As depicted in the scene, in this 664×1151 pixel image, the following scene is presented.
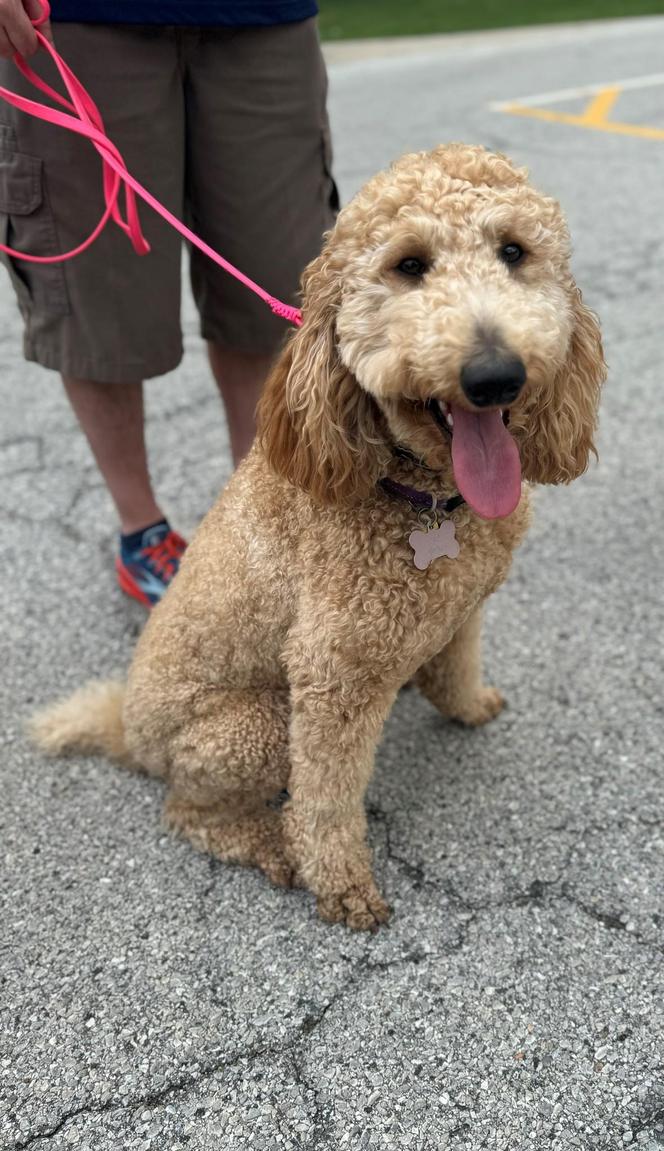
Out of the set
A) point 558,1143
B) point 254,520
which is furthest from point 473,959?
point 254,520

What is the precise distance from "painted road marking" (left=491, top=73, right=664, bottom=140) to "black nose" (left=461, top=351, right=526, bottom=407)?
6139 millimetres

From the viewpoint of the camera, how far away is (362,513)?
1.66 metres

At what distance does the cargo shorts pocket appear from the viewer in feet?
6.40

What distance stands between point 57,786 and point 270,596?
2.74 ft

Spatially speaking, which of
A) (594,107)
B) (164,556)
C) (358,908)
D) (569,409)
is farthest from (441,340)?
(594,107)

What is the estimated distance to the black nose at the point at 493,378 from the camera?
1.28 m

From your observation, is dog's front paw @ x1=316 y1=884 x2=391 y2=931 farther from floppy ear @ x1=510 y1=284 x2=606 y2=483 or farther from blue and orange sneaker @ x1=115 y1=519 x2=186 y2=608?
blue and orange sneaker @ x1=115 y1=519 x2=186 y2=608

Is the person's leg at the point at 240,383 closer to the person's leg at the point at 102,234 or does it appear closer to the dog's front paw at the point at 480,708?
the person's leg at the point at 102,234

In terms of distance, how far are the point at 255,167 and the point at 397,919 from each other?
1.72m

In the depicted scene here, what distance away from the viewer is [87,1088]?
1581 mm

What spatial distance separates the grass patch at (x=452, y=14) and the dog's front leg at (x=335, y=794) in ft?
36.8

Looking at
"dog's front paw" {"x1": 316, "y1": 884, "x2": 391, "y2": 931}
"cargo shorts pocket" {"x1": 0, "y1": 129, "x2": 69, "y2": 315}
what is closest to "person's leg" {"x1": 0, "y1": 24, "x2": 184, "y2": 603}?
"cargo shorts pocket" {"x1": 0, "y1": 129, "x2": 69, "y2": 315}

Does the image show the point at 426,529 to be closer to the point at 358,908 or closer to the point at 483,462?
the point at 483,462

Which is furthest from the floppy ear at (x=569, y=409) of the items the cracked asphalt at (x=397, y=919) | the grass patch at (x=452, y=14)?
the grass patch at (x=452, y=14)
